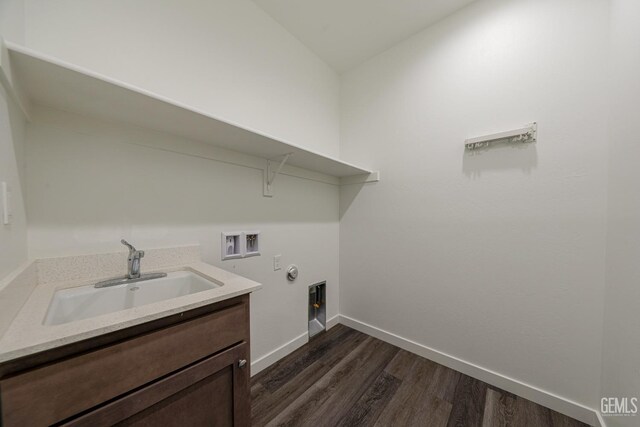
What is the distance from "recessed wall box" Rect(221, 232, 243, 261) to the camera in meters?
1.40

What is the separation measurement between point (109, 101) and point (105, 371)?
3.03 ft

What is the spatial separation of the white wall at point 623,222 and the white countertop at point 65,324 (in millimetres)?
1570

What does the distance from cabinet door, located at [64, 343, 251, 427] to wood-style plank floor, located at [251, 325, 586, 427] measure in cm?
54

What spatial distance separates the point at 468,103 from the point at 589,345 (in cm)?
161

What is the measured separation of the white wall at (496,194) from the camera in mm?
1208

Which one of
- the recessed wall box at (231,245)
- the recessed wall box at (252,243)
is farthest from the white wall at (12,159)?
the recessed wall box at (252,243)

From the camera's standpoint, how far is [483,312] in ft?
4.96

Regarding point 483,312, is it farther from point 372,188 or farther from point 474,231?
point 372,188

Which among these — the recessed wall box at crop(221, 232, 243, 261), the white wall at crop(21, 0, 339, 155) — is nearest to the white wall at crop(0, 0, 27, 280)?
the white wall at crop(21, 0, 339, 155)

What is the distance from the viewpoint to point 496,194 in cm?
145

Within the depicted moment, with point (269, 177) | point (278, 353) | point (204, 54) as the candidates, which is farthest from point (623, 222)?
point (204, 54)

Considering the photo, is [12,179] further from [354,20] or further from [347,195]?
[354,20]

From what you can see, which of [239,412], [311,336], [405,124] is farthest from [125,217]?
[405,124]

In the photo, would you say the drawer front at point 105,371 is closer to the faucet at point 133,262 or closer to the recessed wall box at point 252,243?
the faucet at point 133,262
